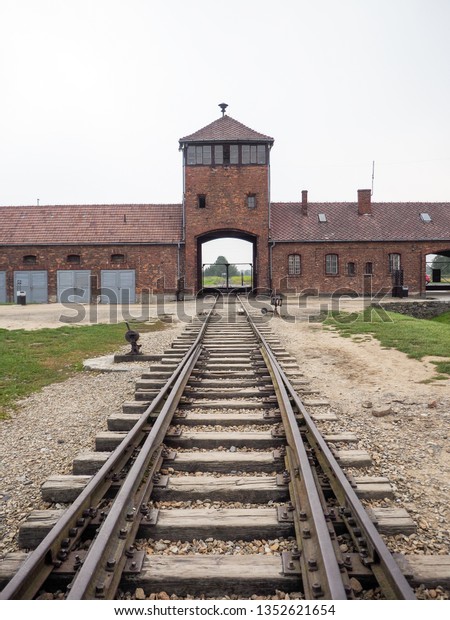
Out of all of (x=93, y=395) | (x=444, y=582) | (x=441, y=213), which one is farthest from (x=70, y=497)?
(x=441, y=213)

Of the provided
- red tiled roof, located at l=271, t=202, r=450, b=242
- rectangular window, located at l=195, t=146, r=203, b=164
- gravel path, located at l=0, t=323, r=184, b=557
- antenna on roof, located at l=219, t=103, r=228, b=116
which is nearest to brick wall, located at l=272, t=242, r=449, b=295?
red tiled roof, located at l=271, t=202, r=450, b=242

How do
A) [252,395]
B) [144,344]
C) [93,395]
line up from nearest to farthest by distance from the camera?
[252,395] < [93,395] < [144,344]

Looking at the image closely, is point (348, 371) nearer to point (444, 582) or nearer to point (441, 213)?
point (444, 582)

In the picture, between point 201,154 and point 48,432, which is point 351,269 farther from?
point 48,432

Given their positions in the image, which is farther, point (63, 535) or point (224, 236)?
point (224, 236)

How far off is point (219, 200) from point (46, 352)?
20970mm

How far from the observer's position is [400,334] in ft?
41.5

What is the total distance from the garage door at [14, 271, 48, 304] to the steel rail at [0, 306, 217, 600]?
28.0 m

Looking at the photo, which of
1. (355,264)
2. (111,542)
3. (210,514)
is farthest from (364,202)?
(111,542)

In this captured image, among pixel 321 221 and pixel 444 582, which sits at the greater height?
pixel 321 221

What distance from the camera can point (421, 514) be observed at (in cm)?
334

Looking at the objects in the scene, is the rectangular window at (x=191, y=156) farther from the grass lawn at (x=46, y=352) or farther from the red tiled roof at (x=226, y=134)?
the grass lawn at (x=46, y=352)

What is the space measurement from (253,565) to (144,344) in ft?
29.9

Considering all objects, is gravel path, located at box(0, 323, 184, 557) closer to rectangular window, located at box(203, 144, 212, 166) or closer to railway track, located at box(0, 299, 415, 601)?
railway track, located at box(0, 299, 415, 601)
